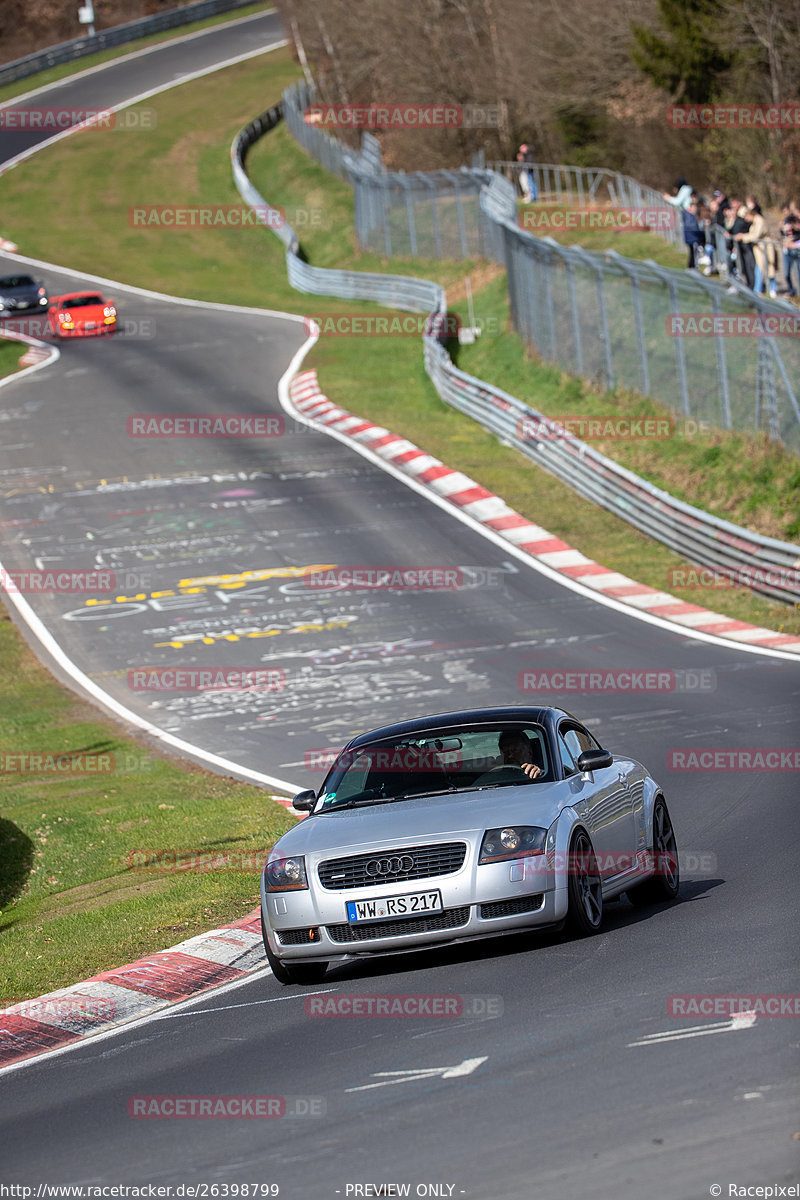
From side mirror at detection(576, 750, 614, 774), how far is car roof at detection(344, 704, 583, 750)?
416mm

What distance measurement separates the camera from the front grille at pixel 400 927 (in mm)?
8609

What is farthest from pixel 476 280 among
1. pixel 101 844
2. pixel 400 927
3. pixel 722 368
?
pixel 400 927

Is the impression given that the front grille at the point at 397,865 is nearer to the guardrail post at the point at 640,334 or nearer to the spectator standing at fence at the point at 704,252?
the guardrail post at the point at 640,334

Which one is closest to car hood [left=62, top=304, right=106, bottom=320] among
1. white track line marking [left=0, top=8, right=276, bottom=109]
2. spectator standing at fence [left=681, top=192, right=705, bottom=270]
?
spectator standing at fence [left=681, top=192, right=705, bottom=270]

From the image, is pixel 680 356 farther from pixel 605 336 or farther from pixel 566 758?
pixel 566 758

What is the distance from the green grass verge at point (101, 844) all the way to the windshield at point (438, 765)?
72.2 inches

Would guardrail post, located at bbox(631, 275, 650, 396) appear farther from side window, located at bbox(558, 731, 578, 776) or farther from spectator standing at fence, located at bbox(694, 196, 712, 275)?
side window, located at bbox(558, 731, 578, 776)

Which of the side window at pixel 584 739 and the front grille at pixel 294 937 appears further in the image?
the side window at pixel 584 739

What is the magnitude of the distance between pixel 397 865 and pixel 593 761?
146cm

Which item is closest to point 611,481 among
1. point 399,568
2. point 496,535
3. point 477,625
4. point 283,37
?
point 496,535

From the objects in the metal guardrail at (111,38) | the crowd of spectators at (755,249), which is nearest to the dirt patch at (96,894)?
the crowd of spectators at (755,249)

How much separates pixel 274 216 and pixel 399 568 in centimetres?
4190

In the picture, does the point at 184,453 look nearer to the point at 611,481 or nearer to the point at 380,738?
the point at 611,481

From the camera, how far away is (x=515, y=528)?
88.9ft
